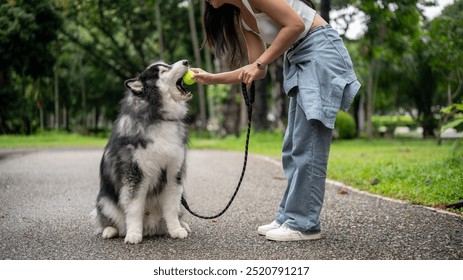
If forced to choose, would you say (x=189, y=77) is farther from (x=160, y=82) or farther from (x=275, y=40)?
(x=275, y=40)

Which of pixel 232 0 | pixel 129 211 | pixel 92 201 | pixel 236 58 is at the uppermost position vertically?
pixel 232 0

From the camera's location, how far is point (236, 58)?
13.6 feet

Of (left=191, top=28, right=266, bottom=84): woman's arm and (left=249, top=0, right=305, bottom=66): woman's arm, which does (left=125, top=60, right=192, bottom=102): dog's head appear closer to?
(left=191, top=28, right=266, bottom=84): woman's arm

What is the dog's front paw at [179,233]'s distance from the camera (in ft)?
12.7

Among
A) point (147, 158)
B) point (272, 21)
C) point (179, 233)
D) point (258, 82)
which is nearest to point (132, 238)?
point (179, 233)

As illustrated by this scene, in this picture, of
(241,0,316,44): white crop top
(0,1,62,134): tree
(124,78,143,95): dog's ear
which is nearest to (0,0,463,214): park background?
(0,1,62,134): tree

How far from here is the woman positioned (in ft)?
11.2

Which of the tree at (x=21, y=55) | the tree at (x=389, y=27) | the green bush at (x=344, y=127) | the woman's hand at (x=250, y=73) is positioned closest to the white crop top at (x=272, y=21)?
the woman's hand at (x=250, y=73)

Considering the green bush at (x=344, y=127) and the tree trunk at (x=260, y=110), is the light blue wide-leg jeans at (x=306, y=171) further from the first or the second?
the green bush at (x=344, y=127)
